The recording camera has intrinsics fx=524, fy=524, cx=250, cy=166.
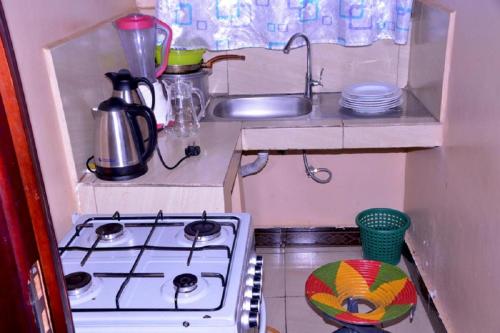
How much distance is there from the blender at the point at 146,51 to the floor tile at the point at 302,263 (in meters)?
1.03

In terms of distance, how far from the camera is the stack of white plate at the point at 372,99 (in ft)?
7.43

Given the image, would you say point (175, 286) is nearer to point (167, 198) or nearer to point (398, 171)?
point (167, 198)

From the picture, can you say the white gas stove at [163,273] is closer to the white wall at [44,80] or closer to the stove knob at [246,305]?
the stove knob at [246,305]

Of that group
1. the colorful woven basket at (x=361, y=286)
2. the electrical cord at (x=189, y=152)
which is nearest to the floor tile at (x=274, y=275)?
the colorful woven basket at (x=361, y=286)

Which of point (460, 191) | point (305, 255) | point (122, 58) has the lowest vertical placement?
point (305, 255)

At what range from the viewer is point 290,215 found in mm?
2881

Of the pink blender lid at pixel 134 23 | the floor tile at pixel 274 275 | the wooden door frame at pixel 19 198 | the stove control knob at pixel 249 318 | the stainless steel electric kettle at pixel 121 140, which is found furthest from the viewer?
the floor tile at pixel 274 275

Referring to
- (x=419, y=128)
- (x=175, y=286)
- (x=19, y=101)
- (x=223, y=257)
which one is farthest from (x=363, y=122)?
(x=19, y=101)

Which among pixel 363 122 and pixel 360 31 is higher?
pixel 360 31

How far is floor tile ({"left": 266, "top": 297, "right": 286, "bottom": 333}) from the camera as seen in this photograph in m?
2.24

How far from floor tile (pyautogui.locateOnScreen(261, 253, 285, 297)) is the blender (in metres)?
0.97

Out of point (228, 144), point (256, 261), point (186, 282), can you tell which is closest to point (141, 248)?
point (186, 282)

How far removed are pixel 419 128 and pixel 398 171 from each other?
0.66 m

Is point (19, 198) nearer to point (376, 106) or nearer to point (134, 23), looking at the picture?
point (134, 23)
